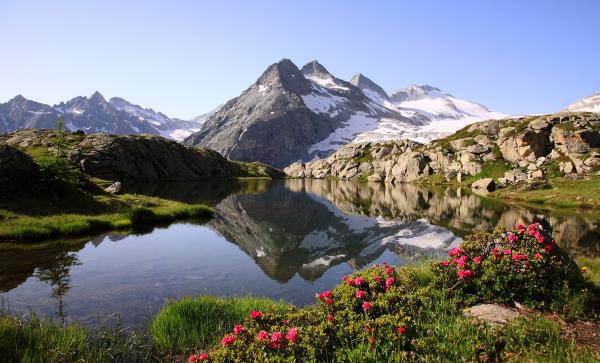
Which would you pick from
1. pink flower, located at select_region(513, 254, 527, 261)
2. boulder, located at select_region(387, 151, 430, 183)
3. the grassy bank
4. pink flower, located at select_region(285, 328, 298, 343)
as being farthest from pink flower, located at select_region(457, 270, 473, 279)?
boulder, located at select_region(387, 151, 430, 183)

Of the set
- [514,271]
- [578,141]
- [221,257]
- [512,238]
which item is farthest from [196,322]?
[578,141]

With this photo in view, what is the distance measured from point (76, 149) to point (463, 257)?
133707mm

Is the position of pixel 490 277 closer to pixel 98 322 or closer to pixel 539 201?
pixel 98 322

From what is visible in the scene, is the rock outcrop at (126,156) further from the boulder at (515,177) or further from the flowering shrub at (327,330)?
the boulder at (515,177)

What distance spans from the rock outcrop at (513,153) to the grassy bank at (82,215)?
83120mm

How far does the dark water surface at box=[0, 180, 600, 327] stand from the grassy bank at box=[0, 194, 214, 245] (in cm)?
253

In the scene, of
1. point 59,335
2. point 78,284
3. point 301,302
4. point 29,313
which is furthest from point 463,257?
point 78,284

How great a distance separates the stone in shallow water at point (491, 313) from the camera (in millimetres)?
10195

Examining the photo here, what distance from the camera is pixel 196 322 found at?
1265 centimetres

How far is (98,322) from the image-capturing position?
1423cm

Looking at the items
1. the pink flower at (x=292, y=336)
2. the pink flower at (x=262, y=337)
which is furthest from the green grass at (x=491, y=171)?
the pink flower at (x=262, y=337)

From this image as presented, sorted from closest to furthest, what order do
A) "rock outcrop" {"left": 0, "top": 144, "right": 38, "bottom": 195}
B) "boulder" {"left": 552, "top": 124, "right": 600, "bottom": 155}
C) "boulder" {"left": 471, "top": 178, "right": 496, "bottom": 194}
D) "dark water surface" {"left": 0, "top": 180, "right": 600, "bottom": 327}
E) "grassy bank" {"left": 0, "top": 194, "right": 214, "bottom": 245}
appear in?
"dark water surface" {"left": 0, "top": 180, "right": 600, "bottom": 327} < "grassy bank" {"left": 0, "top": 194, "right": 214, "bottom": 245} < "rock outcrop" {"left": 0, "top": 144, "right": 38, "bottom": 195} < "boulder" {"left": 471, "top": 178, "right": 496, "bottom": 194} < "boulder" {"left": 552, "top": 124, "right": 600, "bottom": 155}

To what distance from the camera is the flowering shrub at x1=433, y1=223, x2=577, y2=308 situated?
38.4 feet

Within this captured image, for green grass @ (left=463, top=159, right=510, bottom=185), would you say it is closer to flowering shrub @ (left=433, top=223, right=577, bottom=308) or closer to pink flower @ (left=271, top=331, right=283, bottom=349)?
flowering shrub @ (left=433, top=223, right=577, bottom=308)
